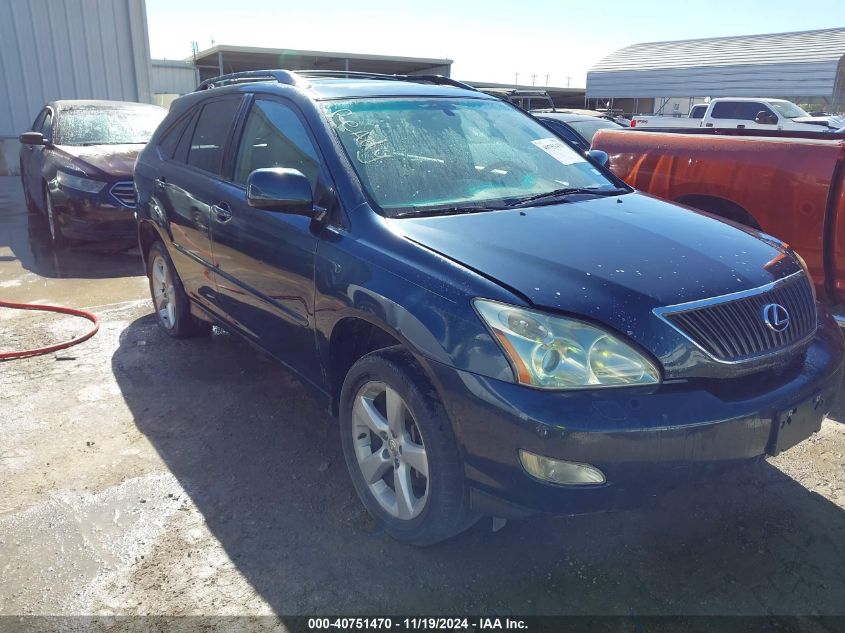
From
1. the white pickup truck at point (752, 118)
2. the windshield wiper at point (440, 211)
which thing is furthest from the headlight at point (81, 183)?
the white pickup truck at point (752, 118)

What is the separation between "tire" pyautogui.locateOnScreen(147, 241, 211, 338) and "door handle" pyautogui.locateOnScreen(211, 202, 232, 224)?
41.9 inches

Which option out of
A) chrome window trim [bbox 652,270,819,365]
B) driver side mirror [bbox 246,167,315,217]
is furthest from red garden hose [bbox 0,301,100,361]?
chrome window trim [bbox 652,270,819,365]

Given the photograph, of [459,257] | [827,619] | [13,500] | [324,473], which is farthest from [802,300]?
[13,500]

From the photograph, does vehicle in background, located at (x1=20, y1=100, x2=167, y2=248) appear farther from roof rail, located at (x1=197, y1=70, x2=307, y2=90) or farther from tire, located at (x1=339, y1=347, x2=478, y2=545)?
tire, located at (x1=339, y1=347, x2=478, y2=545)

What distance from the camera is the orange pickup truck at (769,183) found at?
4.10m

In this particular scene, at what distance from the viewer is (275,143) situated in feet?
11.3

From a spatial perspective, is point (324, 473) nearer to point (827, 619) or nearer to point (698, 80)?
point (827, 619)

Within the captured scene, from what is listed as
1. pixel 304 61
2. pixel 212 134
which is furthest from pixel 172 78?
pixel 212 134

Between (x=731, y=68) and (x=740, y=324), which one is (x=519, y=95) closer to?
(x=740, y=324)

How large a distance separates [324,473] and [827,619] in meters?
2.07

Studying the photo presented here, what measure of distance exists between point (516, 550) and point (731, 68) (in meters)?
32.4

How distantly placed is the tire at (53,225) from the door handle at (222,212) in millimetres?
4918

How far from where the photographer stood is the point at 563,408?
2.10m

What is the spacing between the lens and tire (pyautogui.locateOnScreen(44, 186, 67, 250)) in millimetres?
7781
